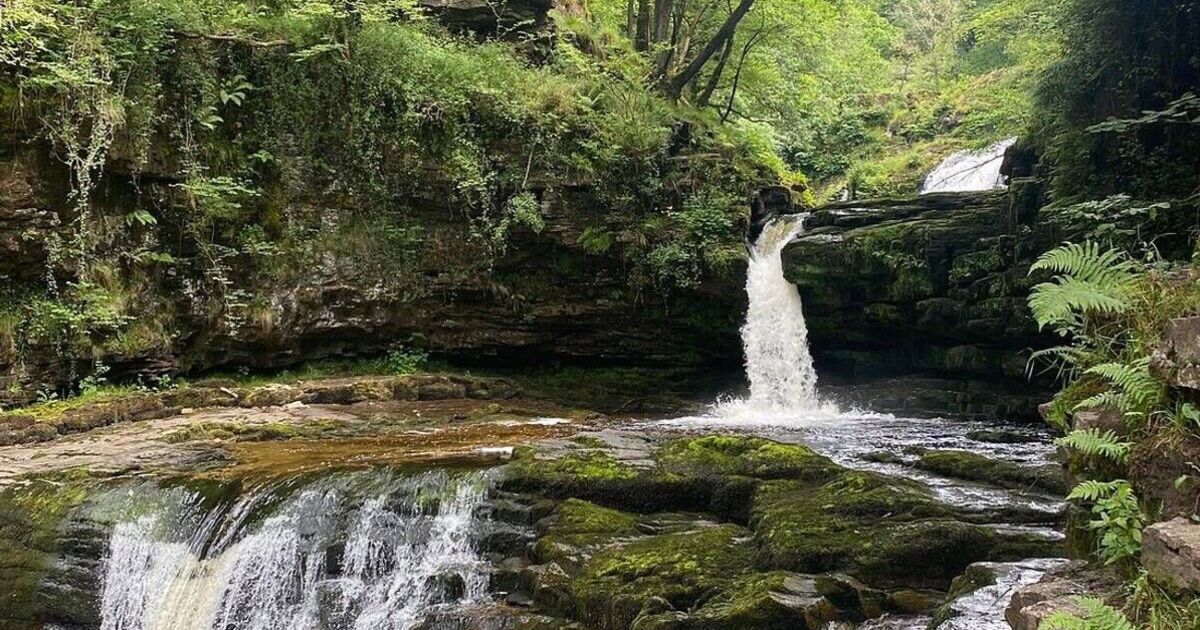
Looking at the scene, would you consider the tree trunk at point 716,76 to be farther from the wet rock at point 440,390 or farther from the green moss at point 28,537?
the green moss at point 28,537

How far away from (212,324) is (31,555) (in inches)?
239

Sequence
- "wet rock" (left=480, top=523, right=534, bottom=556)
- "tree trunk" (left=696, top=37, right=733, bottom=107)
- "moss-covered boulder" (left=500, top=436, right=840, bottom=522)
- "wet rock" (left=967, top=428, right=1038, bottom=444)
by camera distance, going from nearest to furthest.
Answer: "wet rock" (left=480, top=523, right=534, bottom=556), "moss-covered boulder" (left=500, top=436, right=840, bottom=522), "wet rock" (left=967, top=428, right=1038, bottom=444), "tree trunk" (left=696, top=37, right=733, bottom=107)

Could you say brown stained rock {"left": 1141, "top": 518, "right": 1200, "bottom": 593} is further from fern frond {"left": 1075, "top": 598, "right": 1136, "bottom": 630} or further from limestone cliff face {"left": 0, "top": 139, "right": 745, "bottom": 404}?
limestone cliff face {"left": 0, "top": 139, "right": 745, "bottom": 404}

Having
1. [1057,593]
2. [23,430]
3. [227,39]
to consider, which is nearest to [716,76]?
[227,39]

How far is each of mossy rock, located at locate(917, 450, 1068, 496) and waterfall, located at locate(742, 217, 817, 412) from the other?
6.86 m

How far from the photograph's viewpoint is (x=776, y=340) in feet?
48.8

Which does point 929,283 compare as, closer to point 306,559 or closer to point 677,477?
point 677,477

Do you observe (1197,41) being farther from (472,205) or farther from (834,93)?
(834,93)

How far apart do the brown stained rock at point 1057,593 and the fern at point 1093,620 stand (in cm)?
22

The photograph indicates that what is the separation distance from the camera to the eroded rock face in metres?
12.9

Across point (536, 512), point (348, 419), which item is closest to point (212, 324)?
point (348, 419)

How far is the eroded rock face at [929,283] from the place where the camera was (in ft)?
42.2

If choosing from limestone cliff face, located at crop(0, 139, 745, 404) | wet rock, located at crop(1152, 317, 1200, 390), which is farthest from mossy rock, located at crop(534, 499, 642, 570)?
limestone cliff face, located at crop(0, 139, 745, 404)

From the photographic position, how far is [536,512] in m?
6.90
